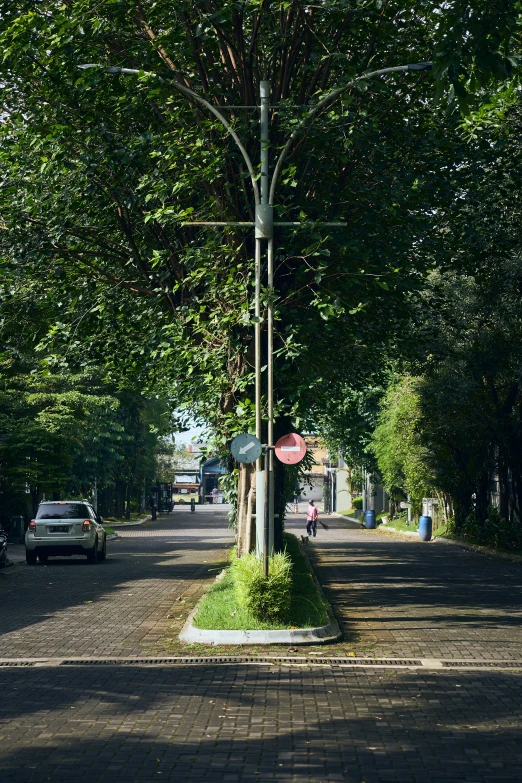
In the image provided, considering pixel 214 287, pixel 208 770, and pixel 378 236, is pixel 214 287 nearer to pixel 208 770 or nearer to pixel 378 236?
pixel 378 236

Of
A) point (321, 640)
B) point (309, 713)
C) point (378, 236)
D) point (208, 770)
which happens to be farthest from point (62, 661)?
point (378, 236)

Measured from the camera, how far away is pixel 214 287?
18.7m

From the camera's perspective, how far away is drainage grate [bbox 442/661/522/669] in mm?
12523

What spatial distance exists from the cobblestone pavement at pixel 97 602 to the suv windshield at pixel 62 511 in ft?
4.36

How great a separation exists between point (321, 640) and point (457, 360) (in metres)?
20.0

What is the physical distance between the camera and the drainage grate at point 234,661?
12.7 metres

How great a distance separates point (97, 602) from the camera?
19453 mm

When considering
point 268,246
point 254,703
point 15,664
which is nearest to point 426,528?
point 268,246

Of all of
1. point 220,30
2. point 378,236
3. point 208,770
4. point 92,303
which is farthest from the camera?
point 92,303

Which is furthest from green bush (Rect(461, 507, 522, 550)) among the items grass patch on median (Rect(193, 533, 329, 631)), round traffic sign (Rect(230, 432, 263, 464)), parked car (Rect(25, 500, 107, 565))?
round traffic sign (Rect(230, 432, 263, 464))

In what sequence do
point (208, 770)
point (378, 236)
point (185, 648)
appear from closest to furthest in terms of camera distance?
point (208, 770) < point (185, 648) < point (378, 236)

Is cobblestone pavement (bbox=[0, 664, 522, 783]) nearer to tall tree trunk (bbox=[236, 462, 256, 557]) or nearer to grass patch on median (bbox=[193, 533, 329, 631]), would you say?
grass patch on median (bbox=[193, 533, 329, 631])

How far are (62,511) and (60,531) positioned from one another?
559mm

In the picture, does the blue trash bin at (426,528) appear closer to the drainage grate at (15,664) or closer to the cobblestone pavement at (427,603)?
the cobblestone pavement at (427,603)
